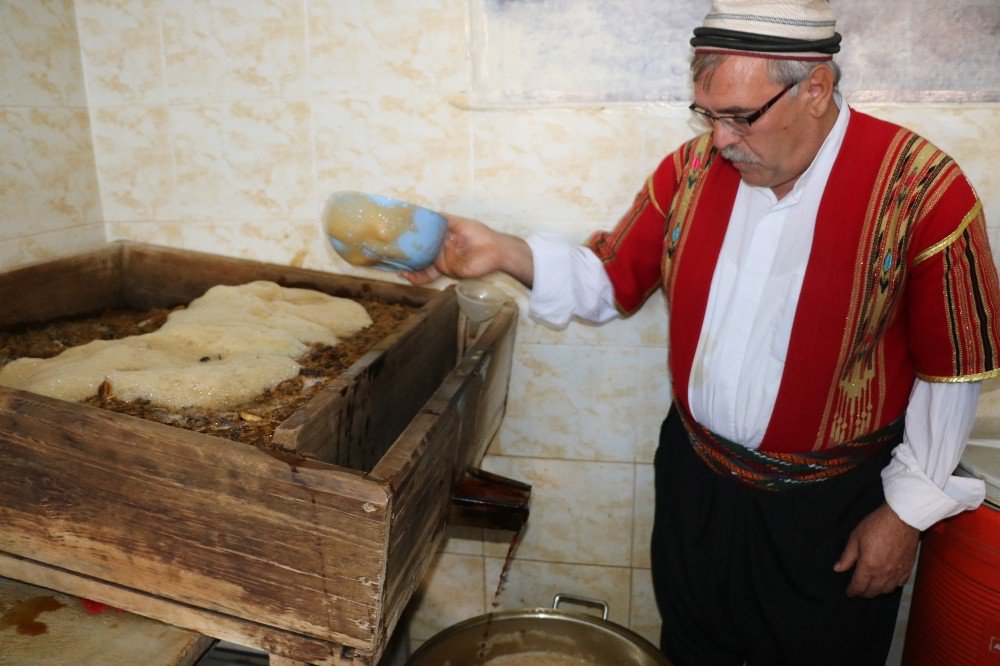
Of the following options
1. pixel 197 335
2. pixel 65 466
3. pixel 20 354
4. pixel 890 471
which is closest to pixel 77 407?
pixel 65 466

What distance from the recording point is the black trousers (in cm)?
171

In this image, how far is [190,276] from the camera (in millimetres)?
2381

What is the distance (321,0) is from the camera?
85.5 inches

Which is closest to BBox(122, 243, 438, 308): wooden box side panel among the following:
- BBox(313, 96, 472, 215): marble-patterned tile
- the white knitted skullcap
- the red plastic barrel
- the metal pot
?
BBox(313, 96, 472, 215): marble-patterned tile

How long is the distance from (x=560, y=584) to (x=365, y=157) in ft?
5.04

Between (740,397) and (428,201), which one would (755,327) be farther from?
(428,201)

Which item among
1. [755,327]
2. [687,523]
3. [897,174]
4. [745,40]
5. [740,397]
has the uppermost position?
[745,40]

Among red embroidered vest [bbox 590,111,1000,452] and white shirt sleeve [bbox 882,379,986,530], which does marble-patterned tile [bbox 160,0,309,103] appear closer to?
red embroidered vest [bbox 590,111,1000,452]

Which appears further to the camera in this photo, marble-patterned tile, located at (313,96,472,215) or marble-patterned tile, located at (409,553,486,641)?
marble-patterned tile, located at (409,553,486,641)

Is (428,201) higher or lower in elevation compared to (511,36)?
lower

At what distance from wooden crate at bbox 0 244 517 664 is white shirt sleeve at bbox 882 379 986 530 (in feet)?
3.10

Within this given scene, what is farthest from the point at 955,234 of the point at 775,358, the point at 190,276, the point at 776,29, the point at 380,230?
the point at 190,276

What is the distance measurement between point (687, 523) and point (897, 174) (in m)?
0.93

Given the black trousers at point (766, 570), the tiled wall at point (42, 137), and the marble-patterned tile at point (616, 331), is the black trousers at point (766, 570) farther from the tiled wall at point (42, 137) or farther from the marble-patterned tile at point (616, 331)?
the tiled wall at point (42, 137)
